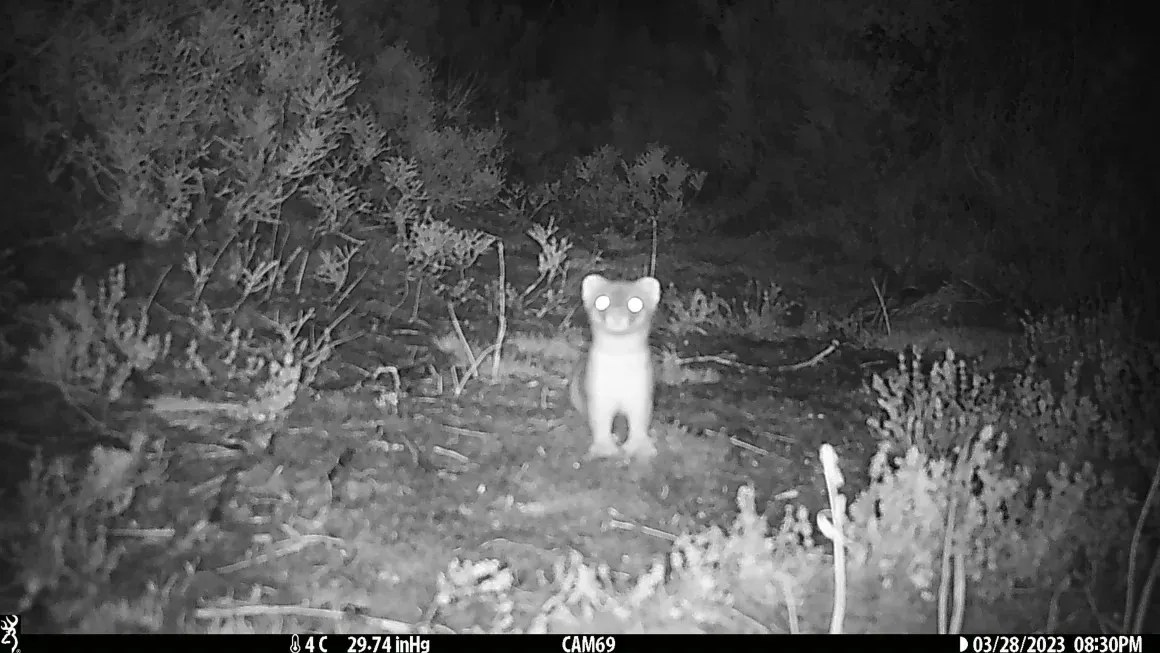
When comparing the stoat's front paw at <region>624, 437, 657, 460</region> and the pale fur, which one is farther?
the stoat's front paw at <region>624, 437, 657, 460</region>

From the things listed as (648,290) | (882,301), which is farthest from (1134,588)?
(882,301)

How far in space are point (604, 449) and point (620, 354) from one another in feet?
1.32

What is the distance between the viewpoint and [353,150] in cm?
553

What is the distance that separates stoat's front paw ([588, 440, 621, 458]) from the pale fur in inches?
2.2

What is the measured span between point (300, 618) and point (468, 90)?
17.0ft

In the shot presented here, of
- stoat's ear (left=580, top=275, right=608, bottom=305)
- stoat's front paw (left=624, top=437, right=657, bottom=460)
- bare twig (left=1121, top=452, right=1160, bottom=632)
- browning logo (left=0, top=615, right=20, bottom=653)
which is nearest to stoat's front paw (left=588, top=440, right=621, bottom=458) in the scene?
stoat's front paw (left=624, top=437, right=657, bottom=460)

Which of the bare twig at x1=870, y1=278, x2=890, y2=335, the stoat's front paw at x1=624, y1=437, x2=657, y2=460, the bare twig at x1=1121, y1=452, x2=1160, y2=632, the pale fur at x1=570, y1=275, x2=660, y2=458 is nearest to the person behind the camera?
the bare twig at x1=1121, y1=452, x2=1160, y2=632

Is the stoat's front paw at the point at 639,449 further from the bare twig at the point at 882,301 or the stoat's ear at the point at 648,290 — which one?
the bare twig at the point at 882,301

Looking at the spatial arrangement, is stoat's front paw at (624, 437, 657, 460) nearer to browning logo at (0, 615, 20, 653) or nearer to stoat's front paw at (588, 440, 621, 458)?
stoat's front paw at (588, 440, 621, 458)

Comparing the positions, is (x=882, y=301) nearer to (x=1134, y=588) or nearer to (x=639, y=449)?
(x=639, y=449)

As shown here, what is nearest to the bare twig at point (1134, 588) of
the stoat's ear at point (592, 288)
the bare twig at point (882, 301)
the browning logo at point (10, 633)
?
the stoat's ear at point (592, 288)

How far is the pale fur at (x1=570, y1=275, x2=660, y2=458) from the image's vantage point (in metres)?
2.82

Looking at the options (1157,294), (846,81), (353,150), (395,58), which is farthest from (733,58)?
(1157,294)

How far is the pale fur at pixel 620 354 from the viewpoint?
2.82 metres
